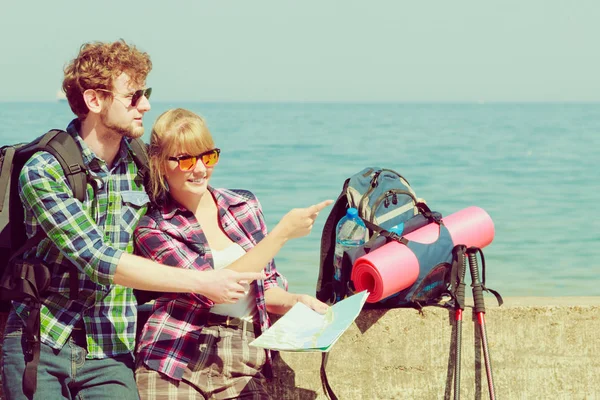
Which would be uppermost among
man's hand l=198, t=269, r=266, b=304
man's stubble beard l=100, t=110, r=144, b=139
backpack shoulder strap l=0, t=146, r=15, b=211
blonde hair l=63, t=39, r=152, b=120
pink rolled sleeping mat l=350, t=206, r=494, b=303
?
blonde hair l=63, t=39, r=152, b=120

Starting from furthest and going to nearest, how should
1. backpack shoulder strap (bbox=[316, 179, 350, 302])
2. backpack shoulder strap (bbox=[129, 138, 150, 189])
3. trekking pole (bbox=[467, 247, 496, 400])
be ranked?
backpack shoulder strap (bbox=[316, 179, 350, 302])
trekking pole (bbox=[467, 247, 496, 400])
backpack shoulder strap (bbox=[129, 138, 150, 189])

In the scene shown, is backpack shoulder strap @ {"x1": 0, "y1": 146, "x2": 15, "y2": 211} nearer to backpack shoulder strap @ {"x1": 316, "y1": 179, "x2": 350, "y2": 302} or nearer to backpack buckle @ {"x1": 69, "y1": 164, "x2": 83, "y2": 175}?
backpack buckle @ {"x1": 69, "y1": 164, "x2": 83, "y2": 175}

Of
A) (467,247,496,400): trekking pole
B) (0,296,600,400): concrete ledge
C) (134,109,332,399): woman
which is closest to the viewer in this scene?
(134,109,332,399): woman

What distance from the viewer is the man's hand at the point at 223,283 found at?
10.5 feet

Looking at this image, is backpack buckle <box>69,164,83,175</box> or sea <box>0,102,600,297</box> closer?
backpack buckle <box>69,164,83,175</box>

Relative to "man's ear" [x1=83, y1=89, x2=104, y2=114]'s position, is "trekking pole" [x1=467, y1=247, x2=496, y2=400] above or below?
below

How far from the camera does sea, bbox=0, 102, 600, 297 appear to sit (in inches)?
474

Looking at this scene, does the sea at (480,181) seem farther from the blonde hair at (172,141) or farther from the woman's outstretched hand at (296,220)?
the woman's outstretched hand at (296,220)

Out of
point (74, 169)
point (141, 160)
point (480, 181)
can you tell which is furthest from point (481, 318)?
point (480, 181)

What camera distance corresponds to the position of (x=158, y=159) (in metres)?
3.48

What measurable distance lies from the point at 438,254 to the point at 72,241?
1.62 m

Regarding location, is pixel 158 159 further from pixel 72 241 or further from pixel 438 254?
pixel 438 254

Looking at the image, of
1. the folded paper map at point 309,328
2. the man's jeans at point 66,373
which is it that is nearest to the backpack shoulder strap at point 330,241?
the folded paper map at point 309,328

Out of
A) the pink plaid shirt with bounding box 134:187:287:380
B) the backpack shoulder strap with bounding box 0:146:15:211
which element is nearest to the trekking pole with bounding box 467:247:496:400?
the pink plaid shirt with bounding box 134:187:287:380
